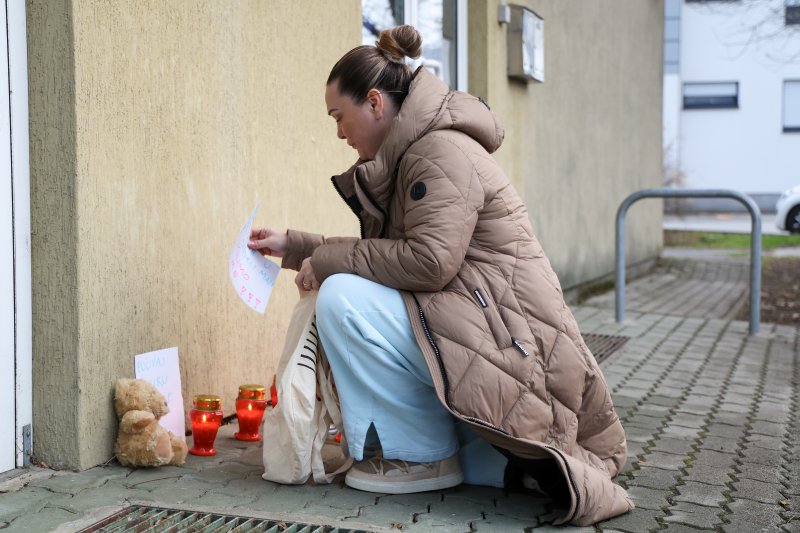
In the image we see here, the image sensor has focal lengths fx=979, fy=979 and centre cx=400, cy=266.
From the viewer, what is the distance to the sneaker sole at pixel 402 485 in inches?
118

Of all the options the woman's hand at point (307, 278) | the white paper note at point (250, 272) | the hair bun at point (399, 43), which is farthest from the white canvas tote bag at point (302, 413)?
the hair bun at point (399, 43)

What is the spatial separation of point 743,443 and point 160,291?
231 cm

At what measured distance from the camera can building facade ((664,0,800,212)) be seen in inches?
1085

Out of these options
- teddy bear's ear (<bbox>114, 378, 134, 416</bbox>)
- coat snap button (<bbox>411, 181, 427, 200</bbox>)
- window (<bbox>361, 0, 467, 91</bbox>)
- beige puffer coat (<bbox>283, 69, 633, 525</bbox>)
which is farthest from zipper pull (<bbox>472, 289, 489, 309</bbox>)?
window (<bbox>361, 0, 467, 91</bbox>)

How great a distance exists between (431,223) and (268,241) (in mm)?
717

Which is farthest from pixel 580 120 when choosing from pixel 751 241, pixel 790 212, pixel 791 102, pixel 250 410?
pixel 791 102

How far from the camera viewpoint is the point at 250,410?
3.64 m

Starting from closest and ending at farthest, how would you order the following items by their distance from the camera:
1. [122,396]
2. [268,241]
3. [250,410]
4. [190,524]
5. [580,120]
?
[190,524]
[122,396]
[268,241]
[250,410]
[580,120]

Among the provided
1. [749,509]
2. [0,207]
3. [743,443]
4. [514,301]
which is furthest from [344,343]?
[743,443]

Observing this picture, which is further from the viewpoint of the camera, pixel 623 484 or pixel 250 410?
pixel 250 410

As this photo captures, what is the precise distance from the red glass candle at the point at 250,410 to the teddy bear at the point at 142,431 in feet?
1.33

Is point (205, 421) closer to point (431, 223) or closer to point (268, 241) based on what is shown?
point (268, 241)

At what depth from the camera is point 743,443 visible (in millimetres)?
3840

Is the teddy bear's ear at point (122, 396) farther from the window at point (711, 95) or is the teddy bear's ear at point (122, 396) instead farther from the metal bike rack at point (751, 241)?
the window at point (711, 95)
